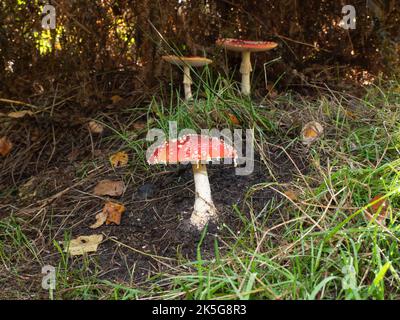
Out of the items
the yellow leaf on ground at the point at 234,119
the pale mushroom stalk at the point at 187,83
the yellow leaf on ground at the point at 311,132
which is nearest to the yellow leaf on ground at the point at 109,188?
the yellow leaf on ground at the point at 234,119

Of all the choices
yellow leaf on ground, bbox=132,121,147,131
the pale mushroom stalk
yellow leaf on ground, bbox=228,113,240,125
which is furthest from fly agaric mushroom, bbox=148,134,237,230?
the pale mushroom stalk

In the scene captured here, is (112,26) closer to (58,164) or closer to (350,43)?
(58,164)

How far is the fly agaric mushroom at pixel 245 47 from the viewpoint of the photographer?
3.31 metres

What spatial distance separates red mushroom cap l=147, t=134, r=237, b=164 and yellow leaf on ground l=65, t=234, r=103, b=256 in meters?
0.54

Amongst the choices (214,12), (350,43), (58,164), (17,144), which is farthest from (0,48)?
(350,43)

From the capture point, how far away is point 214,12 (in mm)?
3635

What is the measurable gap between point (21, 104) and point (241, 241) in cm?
233

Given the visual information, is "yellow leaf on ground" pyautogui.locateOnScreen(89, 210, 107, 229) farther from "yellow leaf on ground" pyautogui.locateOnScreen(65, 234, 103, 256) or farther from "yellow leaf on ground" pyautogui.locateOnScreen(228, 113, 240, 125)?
"yellow leaf on ground" pyautogui.locateOnScreen(228, 113, 240, 125)

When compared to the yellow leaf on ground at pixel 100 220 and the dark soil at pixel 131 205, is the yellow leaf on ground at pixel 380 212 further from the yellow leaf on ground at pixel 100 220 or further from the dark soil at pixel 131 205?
the yellow leaf on ground at pixel 100 220

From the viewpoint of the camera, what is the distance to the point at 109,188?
8.92 feet

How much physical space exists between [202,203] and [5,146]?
1762 mm

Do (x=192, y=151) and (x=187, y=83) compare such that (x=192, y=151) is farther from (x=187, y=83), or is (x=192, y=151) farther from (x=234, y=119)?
(x=187, y=83)

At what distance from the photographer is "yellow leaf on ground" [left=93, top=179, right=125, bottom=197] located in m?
2.68

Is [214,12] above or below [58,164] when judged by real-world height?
above
